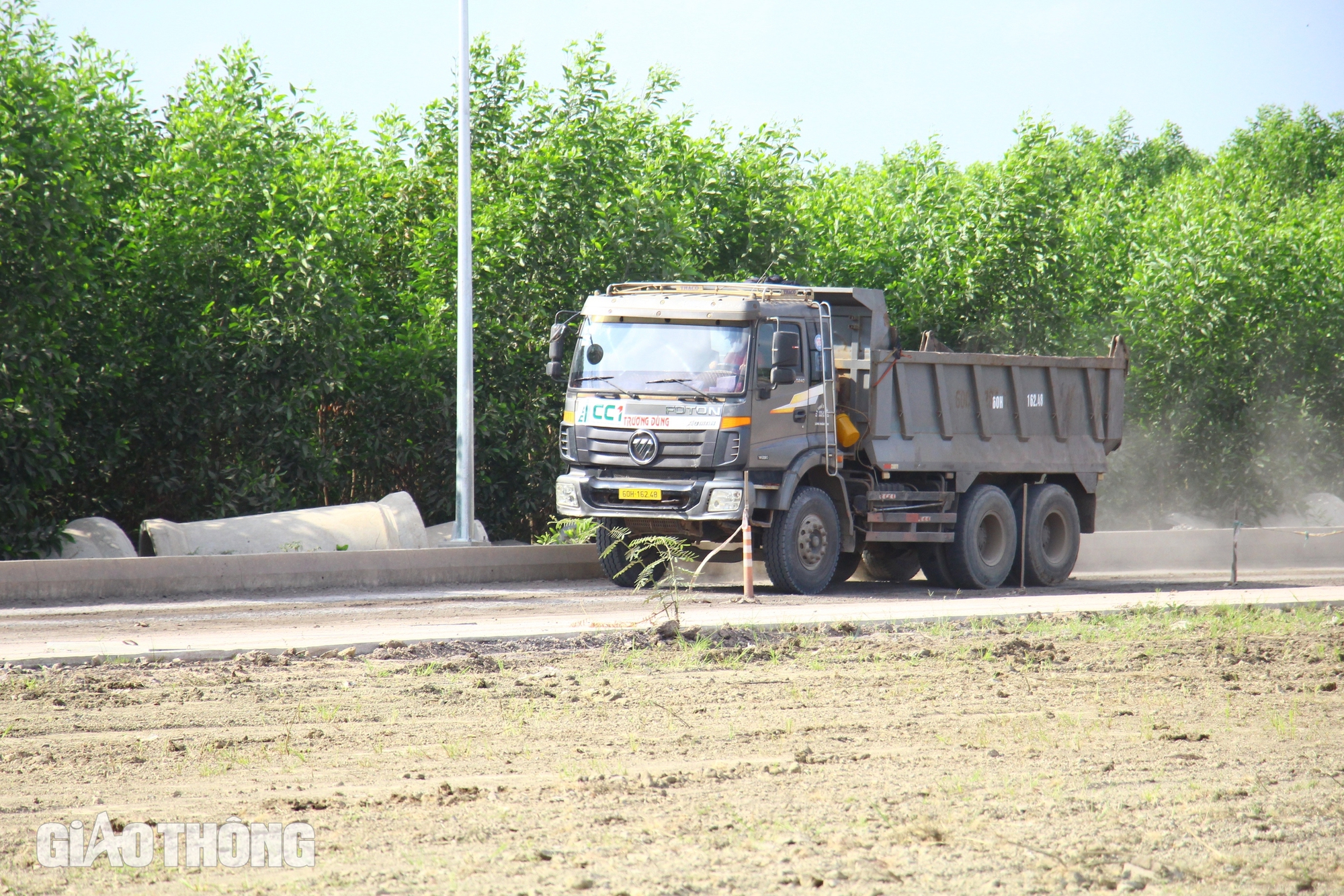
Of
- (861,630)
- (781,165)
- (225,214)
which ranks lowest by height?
(861,630)

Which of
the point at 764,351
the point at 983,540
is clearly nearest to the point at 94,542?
the point at 764,351

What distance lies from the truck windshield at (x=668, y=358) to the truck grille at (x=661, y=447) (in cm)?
43

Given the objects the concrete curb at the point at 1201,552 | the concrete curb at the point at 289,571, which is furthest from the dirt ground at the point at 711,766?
the concrete curb at the point at 1201,552

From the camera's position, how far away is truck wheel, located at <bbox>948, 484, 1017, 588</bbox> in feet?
50.4

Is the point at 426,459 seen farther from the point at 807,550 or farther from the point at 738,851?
the point at 738,851

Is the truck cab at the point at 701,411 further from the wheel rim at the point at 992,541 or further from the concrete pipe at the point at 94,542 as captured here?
the concrete pipe at the point at 94,542

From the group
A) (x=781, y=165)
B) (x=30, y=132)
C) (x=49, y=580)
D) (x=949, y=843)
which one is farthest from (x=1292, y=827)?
(x=781, y=165)

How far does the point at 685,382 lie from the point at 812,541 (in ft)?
7.49

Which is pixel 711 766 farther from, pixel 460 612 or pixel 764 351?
pixel 764 351

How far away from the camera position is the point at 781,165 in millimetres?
22500

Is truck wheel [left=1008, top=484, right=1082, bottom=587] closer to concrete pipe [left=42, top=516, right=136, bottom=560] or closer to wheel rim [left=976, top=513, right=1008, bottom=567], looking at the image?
wheel rim [left=976, top=513, right=1008, bottom=567]

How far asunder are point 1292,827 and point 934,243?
1926cm

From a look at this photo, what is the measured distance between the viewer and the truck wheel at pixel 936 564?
15570 millimetres

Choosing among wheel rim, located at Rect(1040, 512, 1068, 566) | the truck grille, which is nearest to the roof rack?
the truck grille
